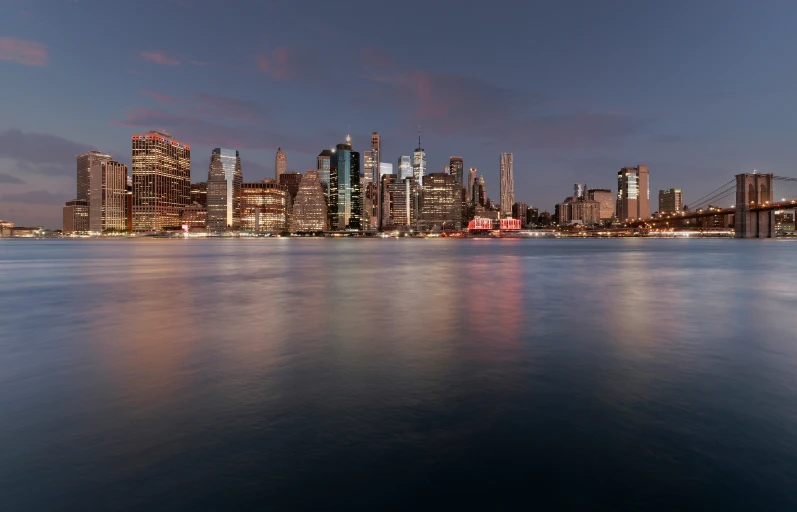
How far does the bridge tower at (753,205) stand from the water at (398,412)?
163763 mm

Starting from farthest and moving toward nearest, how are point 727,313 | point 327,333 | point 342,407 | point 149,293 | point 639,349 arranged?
point 149,293 < point 727,313 < point 327,333 < point 639,349 < point 342,407

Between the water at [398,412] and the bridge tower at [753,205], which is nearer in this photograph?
the water at [398,412]

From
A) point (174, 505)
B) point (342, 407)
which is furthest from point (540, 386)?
point (174, 505)

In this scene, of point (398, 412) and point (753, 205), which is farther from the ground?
point (753, 205)

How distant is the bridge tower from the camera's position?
6019 inches

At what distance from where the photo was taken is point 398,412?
898 centimetres

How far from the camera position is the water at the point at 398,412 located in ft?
20.8

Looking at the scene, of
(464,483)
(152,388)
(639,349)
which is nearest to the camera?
(464,483)

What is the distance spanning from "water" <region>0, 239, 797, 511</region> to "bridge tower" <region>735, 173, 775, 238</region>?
164 metres

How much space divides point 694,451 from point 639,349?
7.36 meters

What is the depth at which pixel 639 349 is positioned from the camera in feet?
46.9

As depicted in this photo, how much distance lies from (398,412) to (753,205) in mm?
185396

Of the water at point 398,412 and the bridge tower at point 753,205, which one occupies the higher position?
the bridge tower at point 753,205

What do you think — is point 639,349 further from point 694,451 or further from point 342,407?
point 342,407
